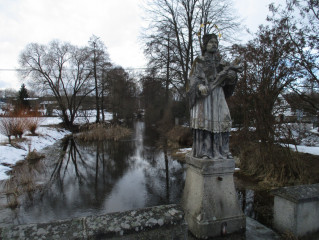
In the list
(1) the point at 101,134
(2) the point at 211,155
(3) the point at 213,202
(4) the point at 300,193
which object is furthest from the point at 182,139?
(3) the point at 213,202

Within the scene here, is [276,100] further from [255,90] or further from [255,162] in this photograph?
[255,162]

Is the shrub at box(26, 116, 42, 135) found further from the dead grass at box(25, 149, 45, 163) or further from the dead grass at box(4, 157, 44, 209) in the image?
the dead grass at box(4, 157, 44, 209)

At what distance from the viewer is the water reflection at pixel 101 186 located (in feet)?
18.8

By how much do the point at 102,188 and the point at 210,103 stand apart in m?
5.07

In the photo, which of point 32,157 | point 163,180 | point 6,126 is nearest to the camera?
point 163,180

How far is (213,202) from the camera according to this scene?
11.4 feet

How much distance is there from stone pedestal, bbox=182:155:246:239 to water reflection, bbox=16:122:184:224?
2.77 meters

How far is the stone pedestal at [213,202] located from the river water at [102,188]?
71.5 inches

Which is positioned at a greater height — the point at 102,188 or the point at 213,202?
the point at 213,202

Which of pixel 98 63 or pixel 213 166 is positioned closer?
pixel 213 166

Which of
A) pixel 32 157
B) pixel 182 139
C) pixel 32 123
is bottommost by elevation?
pixel 32 157

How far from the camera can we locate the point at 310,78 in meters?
7.80

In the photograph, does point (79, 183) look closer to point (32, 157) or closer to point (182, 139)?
point (32, 157)

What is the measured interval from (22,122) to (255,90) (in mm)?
14017
